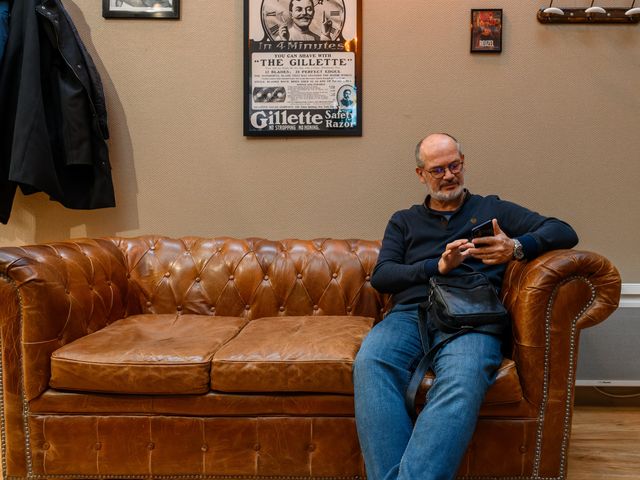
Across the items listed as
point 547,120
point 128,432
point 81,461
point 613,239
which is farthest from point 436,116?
point 81,461

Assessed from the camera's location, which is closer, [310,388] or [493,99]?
[310,388]

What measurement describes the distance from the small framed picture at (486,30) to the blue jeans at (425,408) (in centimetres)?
145

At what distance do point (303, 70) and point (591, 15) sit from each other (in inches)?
52.7

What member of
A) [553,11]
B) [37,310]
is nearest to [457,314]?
[37,310]

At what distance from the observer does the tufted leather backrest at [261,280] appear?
6.95 ft

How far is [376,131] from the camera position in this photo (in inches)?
94.6

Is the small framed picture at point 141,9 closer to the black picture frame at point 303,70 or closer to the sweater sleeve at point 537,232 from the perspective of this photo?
the black picture frame at point 303,70

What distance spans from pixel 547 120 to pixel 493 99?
10.7 inches

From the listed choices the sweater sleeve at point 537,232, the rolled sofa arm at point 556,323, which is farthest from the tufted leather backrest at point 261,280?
the rolled sofa arm at point 556,323

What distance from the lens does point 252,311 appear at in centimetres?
213

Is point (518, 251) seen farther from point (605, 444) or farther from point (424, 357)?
point (605, 444)

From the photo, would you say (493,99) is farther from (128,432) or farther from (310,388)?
(128,432)

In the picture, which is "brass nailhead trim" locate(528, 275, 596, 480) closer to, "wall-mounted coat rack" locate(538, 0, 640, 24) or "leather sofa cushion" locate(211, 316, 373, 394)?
"leather sofa cushion" locate(211, 316, 373, 394)

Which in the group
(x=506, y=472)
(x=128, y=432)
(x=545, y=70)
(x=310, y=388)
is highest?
(x=545, y=70)
